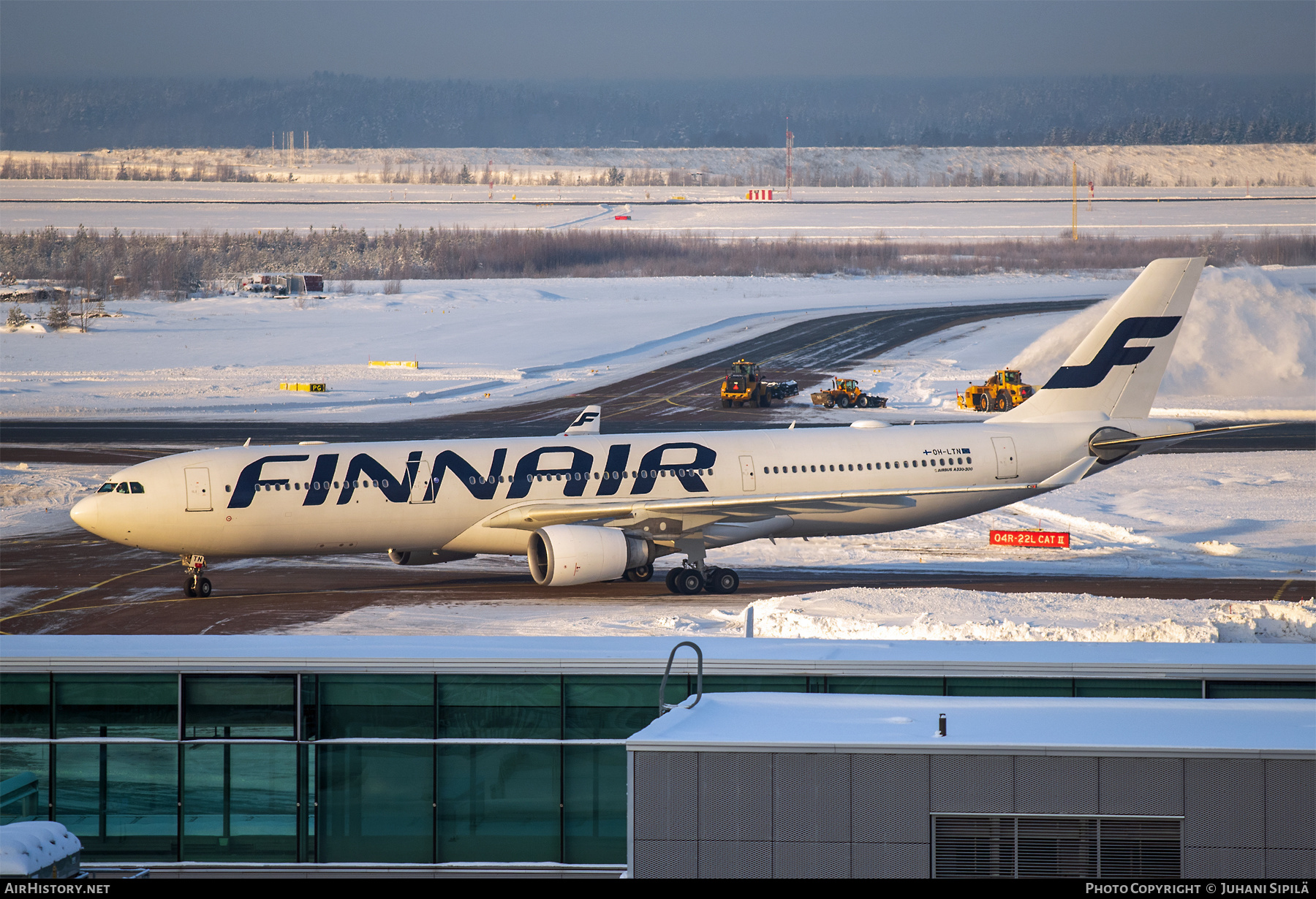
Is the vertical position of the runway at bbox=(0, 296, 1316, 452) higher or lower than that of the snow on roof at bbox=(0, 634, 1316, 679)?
higher

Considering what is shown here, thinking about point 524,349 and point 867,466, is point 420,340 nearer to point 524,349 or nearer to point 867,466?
point 524,349

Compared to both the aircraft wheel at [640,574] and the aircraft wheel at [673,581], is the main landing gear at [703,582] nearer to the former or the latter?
the aircraft wheel at [673,581]

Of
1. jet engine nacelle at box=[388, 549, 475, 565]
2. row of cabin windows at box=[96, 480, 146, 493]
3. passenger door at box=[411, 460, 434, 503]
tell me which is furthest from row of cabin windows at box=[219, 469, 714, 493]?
jet engine nacelle at box=[388, 549, 475, 565]

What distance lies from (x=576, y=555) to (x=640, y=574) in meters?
4.90

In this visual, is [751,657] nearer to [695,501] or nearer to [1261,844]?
[1261,844]

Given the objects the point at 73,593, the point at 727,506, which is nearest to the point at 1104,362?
the point at 727,506

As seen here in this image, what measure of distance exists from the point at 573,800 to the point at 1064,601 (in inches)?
789

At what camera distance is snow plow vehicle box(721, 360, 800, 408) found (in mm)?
84188

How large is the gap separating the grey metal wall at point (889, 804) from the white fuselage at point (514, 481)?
2613cm

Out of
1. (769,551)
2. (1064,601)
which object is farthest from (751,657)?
(769,551)

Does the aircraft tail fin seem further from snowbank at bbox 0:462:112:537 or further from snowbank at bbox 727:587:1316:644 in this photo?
snowbank at bbox 0:462:112:537

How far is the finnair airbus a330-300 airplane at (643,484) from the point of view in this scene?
3812cm

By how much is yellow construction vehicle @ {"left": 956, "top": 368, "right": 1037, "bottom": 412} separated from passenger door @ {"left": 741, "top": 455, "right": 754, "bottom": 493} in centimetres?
4380
